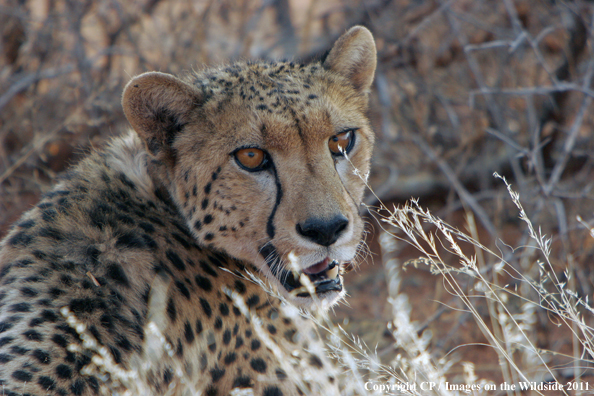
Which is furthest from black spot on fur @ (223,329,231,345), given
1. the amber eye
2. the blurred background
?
the blurred background

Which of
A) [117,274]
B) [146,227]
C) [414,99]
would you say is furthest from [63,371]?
[414,99]

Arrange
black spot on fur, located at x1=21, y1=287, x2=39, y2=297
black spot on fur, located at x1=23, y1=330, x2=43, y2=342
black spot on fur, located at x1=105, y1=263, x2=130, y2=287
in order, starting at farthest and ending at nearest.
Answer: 1. black spot on fur, located at x1=105, y1=263, x2=130, y2=287
2. black spot on fur, located at x1=21, y1=287, x2=39, y2=297
3. black spot on fur, located at x1=23, y1=330, x2=43, y2=342

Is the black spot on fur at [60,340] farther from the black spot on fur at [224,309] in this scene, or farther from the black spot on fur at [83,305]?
the black spot on fur at [224,309]

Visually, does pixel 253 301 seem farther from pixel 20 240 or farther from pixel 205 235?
pixel 20 240

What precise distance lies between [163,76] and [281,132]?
1.64ft

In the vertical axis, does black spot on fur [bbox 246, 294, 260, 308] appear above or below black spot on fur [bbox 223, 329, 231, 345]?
above

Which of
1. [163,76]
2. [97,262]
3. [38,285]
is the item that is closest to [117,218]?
[97,262]

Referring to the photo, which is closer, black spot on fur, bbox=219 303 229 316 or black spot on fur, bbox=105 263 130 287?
black spot on fur, bbox=105 263 130 287

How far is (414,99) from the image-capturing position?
5.05m

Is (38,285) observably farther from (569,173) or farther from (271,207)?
(569,173)

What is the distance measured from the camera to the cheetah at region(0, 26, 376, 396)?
2074 mm

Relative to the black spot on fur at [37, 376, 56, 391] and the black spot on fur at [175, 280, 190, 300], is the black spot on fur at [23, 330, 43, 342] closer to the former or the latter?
the black spot on fur at [37, 376, 56, 391]

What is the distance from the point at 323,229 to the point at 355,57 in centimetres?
107

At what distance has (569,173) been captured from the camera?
15.4ft
